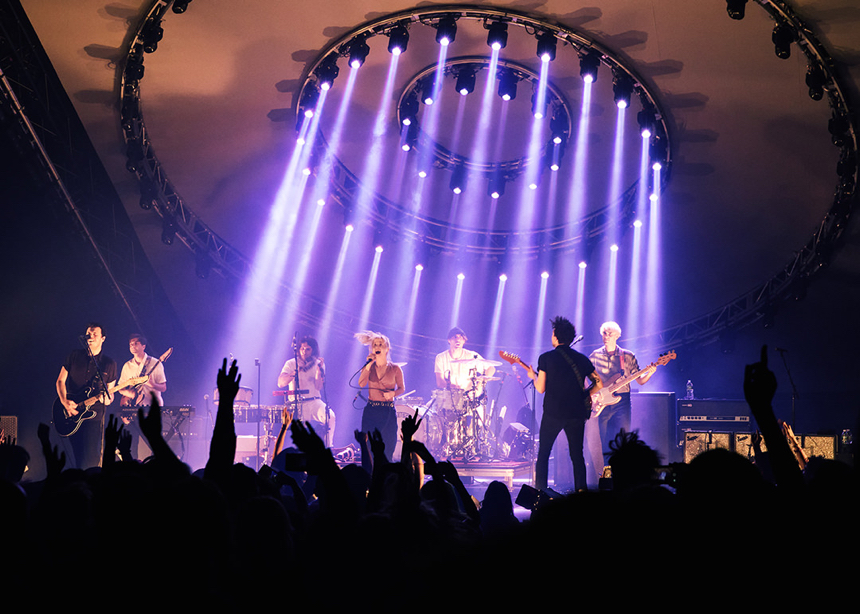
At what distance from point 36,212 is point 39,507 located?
7.32 m

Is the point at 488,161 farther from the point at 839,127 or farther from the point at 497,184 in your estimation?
the point at 839,127

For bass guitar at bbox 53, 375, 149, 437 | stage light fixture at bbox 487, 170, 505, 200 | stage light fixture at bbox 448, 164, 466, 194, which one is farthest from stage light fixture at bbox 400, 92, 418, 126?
bass guitar at bbox 53, 375, 149, 437

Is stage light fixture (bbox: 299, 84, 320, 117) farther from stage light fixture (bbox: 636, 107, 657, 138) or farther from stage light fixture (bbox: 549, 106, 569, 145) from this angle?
stage light fixture (bbox: 636, 107, 657, 138)

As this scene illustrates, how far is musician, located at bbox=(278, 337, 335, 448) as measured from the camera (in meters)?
10.2

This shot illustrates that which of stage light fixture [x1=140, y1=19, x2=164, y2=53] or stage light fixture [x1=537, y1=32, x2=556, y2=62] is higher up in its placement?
stage light fixture [x1=537, y1=32, x2=556, y2=62]

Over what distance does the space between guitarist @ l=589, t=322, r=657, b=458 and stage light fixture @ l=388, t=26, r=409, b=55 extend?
14.2 ft

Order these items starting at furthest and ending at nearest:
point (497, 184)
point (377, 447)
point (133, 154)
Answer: point (497, 184), point (133, 154), point (377, 447)

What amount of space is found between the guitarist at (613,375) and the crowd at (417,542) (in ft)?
18.1

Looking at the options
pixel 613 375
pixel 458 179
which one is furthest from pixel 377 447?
pixel 458 179

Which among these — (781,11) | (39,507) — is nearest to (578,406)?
(781,11)

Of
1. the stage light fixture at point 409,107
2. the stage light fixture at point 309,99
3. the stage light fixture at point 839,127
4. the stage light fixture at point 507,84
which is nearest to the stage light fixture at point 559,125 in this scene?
the stage light fixture at point 507,84

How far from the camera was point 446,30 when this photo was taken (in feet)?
27.0

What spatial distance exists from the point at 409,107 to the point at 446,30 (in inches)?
107

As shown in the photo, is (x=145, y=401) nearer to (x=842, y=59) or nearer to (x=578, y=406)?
(x=578, y=406)
